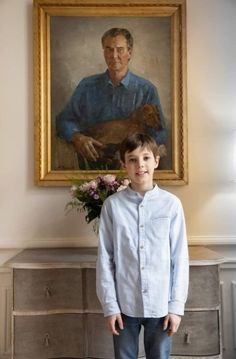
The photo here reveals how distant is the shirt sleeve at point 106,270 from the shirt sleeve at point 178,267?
251mm

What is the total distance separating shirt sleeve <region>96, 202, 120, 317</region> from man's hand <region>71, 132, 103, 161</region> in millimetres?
913

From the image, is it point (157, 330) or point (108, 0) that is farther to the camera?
point (108, 0)

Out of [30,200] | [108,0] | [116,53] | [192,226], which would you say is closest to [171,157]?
[192,226]

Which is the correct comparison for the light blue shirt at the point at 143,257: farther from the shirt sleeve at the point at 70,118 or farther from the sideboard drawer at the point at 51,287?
the shirt sleeve at the point at 70,118

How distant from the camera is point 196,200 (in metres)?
2.53

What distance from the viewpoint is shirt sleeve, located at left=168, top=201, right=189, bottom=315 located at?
154cm

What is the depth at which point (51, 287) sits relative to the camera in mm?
1983

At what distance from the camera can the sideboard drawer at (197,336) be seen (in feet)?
6.40

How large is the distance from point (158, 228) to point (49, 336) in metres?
0.95

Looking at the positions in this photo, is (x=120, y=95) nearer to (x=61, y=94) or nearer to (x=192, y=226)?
(x=61, y=94)

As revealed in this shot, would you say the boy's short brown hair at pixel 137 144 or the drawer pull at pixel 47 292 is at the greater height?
the boy's short brown hair at pixel 137 144

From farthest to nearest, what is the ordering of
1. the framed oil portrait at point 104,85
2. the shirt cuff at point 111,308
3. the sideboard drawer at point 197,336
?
1. the framed oil portrait at point 104,85
2. the sideboard drawer at point 197,336
3. the shirt cuff at point 111,308

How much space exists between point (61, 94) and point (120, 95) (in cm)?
42

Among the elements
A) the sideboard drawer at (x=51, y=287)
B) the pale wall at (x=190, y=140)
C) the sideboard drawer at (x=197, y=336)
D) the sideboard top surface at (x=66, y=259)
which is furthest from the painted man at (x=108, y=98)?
the sideboard drawer at (x=197, y=336)
